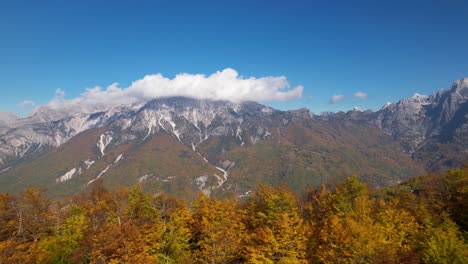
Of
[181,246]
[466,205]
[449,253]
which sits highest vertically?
[466,205]

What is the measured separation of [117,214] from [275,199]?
3903 cm

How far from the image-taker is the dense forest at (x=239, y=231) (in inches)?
1956

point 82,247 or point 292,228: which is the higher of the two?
point 292,228

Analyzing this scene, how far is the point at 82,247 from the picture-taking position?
54781 mm

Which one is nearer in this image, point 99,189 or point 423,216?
point 423,216

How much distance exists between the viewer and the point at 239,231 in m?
64.7

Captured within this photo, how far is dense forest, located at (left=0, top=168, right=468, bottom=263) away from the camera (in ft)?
163

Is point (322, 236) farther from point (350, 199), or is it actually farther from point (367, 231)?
point (350, 199)

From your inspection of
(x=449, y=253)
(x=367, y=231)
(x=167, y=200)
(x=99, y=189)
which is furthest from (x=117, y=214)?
(x=449, y=253)

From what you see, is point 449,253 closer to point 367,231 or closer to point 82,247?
point 367,231

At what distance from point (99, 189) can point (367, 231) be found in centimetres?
8773

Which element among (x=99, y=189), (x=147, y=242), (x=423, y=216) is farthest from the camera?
(x=99, y=189)

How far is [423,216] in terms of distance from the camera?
2901 inches

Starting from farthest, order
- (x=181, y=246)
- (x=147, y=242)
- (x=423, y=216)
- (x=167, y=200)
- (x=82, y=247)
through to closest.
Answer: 1. (x=167, y=200)
2. (x=423, y=216)
3. (x=181, y=246)
4. (x=147, y=242)
5. (x=82, y=247)
